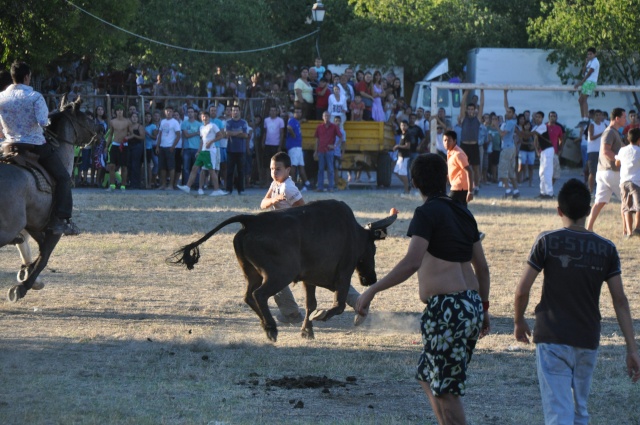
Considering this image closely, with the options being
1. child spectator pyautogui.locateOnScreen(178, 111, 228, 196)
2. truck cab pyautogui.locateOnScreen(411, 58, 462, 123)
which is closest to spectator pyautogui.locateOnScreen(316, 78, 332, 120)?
child spectator pyautogui.locateOnScreen(178, 111, 228, 196)

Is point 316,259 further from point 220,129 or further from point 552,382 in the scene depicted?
point 220,129

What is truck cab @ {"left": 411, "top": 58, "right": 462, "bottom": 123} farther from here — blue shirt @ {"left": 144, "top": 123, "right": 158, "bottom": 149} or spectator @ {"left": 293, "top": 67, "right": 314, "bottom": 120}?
blue shirt @ {"left": 144, "top": 123, "right": 158, "bottom": 149}

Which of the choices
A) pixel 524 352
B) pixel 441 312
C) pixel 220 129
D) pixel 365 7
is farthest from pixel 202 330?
pixel 365 7

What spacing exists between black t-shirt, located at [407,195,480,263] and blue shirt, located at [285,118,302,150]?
2037 cm

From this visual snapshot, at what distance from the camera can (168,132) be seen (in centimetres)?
2641

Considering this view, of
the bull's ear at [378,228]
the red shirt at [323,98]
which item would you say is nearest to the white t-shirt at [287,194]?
the bull's ear at [378,228]

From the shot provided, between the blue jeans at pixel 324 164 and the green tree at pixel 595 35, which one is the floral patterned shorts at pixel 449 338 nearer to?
the blue jeans at pixel 324 164

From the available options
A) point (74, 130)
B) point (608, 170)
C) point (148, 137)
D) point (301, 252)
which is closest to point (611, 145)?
point (608, 170)

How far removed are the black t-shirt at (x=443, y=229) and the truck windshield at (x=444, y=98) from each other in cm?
2839

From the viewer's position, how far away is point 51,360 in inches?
343

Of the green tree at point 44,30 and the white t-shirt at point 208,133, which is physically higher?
the green tree at point 44,30

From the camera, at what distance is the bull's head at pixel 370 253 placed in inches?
392

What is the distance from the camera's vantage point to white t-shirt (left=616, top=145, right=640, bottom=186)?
16547mm

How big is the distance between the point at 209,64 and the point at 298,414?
29.0 metres
